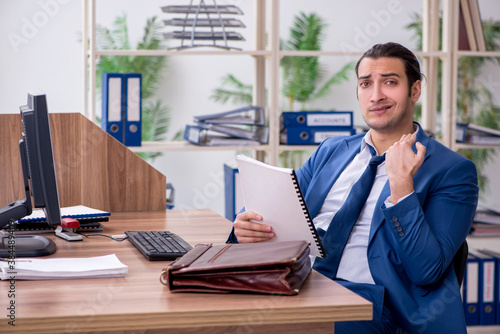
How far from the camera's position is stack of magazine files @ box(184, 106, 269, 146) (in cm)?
312

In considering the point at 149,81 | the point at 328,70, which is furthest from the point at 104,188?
the point at 328,70

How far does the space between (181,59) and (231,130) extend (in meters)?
1.83

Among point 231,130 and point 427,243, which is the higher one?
point 231,130

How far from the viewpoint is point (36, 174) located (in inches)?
57.0

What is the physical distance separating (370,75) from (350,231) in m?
0.49

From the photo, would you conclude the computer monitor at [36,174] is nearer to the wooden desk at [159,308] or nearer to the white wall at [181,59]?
the wooden desk at [159,308]

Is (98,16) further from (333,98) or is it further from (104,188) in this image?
(104,188)

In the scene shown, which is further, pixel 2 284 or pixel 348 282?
pixel 348 282

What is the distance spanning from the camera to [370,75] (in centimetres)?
191

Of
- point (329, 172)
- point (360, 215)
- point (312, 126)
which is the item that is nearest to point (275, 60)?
point (312, 126)

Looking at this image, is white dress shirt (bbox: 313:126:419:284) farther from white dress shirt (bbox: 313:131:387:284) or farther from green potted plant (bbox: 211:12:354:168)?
green potted plant (bbox: 211:12:354:168)

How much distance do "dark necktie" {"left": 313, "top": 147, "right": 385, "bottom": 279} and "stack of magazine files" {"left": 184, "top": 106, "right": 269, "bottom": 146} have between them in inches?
53.3

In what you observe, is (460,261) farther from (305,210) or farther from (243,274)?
(243,274)

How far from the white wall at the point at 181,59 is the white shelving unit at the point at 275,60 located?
140 cm
